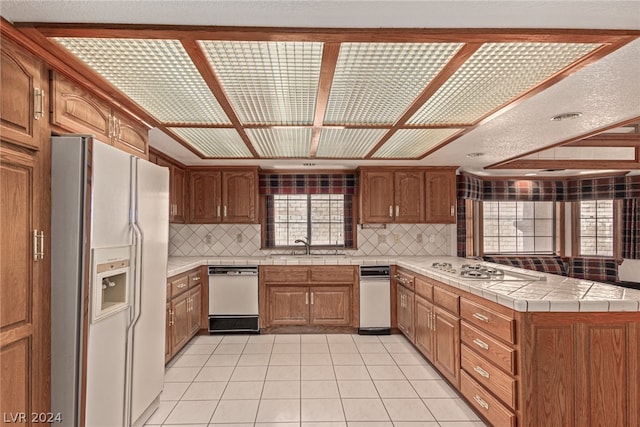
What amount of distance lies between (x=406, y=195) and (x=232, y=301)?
2.59 metres

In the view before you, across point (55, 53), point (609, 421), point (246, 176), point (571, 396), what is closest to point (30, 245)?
point (55, 53)

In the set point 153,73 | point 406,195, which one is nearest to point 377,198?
point 406,195

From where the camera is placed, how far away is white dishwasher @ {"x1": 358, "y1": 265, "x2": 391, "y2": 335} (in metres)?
4.48

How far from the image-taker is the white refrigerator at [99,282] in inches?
67.6

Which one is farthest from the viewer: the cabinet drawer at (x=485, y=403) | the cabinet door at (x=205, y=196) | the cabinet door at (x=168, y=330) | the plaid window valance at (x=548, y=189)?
the plaid window valance at (x=548, y=189)

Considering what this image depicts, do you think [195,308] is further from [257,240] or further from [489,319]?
[489,319]

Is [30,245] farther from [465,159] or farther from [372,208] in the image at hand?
[465,159]

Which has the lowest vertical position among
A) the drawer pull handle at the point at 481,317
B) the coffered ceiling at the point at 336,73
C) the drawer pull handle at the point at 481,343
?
the drawer pull handle at the point at 481,343

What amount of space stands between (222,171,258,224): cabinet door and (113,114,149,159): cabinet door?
6.83ft

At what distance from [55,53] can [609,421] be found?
337 cm

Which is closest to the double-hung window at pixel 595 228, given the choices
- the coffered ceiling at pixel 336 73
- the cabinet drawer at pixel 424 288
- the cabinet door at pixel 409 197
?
the cabinet door at pixel 409 197

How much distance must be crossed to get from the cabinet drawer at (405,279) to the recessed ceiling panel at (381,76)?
1942 mm

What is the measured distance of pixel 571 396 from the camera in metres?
2.03

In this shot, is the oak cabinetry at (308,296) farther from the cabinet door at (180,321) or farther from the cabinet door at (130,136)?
the cabinet door at (130,136)
